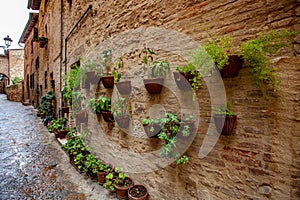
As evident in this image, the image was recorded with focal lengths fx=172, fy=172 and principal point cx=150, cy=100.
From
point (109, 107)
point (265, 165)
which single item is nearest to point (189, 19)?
point (265, 165)

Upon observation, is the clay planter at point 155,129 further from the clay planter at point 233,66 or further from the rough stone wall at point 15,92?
the rough stone wall at point 15,92

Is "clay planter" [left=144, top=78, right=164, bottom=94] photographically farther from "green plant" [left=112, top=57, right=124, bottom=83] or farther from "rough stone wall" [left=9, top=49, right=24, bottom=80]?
"rough stone wall" [left=9, top=49, right=24, bottom=80]

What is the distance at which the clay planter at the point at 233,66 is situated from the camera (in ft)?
5.00

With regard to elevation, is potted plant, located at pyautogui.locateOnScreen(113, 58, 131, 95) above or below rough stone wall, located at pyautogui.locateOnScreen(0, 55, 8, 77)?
below

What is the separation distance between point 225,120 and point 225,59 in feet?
1.82

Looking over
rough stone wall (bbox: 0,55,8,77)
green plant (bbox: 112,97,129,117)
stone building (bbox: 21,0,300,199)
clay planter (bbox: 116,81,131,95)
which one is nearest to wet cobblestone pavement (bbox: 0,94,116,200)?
stone building (bbox: 21,0,300,199)

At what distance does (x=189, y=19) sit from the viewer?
1987 millimetres

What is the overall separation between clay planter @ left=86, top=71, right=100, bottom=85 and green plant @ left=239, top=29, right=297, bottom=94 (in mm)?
2726

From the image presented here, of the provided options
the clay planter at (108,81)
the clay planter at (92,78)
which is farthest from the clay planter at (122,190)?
the clay planter at (92,78)

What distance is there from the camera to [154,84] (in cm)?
224

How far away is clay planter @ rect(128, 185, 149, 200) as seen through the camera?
243 cm

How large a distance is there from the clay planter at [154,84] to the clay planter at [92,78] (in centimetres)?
157

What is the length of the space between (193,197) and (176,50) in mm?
1757

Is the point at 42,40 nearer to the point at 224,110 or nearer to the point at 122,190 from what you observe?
the point at 122,190
